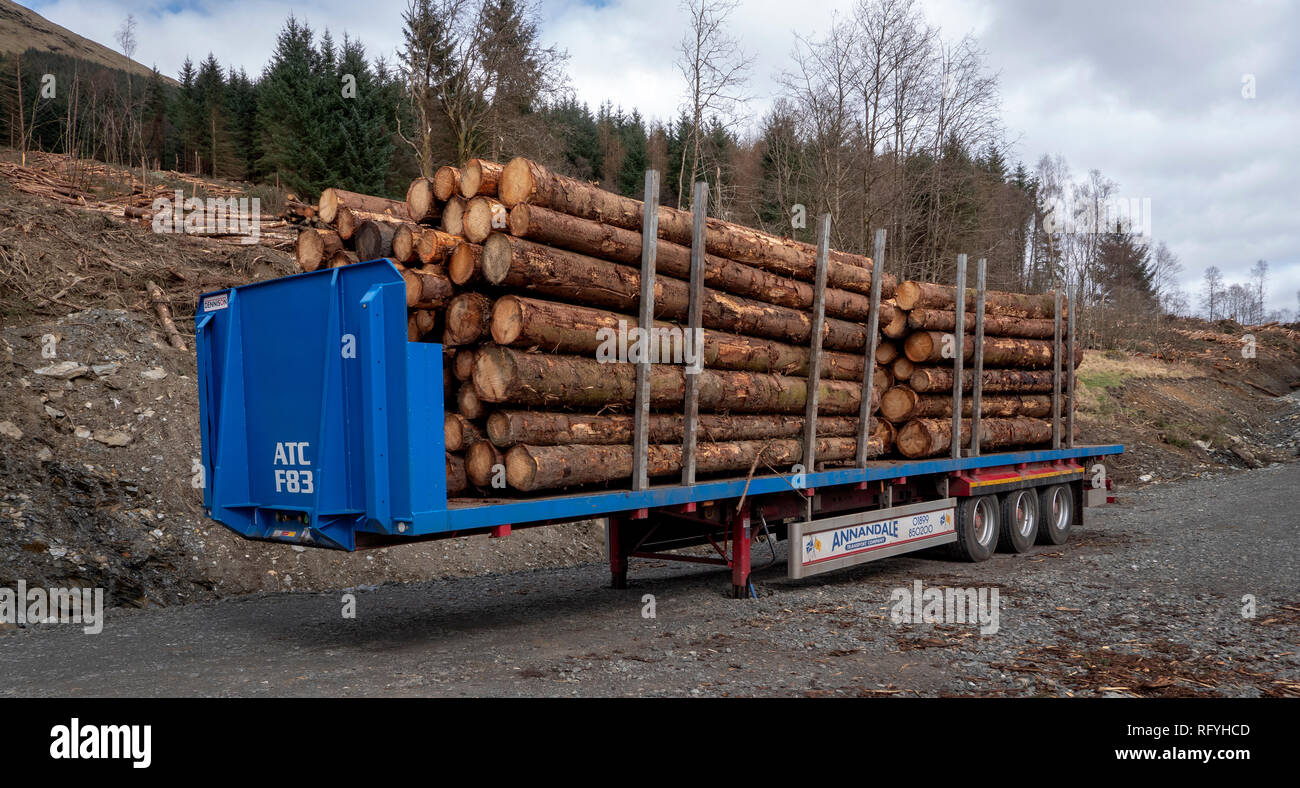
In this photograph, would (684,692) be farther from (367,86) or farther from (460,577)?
(367,86)

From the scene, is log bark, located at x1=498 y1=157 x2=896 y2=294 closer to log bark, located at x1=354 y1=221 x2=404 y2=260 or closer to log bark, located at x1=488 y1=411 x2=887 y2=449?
log bark, located at x1=354 y1=221 x2=404 y2=260

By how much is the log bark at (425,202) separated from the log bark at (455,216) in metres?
0.21

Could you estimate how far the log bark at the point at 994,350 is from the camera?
10.1 m

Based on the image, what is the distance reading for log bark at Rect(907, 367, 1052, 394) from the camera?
33.3ft

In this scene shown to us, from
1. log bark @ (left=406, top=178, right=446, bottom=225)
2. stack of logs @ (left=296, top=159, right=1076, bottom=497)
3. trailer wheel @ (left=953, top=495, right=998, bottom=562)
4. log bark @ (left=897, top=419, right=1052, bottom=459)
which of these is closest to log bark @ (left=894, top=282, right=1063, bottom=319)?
stack of logs @ (left=296, top=159, right=1076, bottom=497)

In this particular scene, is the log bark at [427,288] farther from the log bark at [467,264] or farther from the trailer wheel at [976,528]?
the trailer wheel at [976,528]

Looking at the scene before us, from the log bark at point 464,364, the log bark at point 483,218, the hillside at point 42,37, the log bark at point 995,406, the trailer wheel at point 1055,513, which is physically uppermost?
the hillside at point 42,37

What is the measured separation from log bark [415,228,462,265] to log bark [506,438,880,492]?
1463 millimetres

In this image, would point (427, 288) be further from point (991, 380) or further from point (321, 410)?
point (991, 380)

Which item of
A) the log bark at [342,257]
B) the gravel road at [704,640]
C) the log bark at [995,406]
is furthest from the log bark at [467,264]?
the log bark at [995,406]

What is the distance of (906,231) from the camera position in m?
26.2

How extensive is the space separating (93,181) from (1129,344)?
137ft

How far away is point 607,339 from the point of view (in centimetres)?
669
